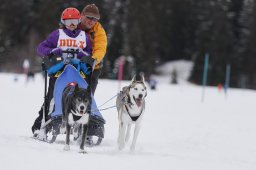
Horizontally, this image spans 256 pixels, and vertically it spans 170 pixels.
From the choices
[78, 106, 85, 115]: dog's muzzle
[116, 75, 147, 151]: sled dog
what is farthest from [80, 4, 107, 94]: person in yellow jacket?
[78, 106, 85, 115]: dog's muzzle

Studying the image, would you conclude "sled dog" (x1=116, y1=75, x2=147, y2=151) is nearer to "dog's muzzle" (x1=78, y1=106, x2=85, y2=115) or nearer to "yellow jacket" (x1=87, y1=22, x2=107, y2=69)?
"yellow jacket" (x1=87, y1=22, x2=107, y2=69)

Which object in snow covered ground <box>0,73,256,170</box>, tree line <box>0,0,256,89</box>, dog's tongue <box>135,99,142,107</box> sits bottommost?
snow covered ground <box>0,73,256,170</box>

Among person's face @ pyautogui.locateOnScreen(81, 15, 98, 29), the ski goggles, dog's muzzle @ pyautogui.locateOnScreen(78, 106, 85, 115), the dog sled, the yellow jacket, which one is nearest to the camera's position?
dog's muzzle @ pyautogui.locateOnScreen(78, 106, 85, 115)

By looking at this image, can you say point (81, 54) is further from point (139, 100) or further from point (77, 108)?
point (77, 108)

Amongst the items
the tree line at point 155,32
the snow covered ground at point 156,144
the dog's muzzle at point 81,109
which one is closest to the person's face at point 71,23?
the snow covered ground at point 156,144

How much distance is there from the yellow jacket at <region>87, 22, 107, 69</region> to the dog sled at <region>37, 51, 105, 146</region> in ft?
0.68

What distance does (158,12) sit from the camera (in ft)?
200

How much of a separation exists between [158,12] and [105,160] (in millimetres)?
55125

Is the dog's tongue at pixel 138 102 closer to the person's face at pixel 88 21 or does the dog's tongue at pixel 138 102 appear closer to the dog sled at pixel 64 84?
the dog sled at pixel 64 84

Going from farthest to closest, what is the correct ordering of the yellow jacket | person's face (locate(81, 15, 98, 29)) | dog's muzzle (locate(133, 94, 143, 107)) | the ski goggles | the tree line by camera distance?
1. the tree line
2. person's face (locate(81, 15, 98, 29))
3. the yellow jacket
4. the ski goggles
5. dog's muzzle (locate(133, 94, 143, 107))

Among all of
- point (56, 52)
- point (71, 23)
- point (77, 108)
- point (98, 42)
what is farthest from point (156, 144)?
point (77, 108)

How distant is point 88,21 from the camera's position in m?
9.29

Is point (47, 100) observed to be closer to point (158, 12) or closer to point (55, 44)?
Answer: point (55, 44)

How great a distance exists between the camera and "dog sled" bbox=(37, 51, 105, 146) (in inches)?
338
